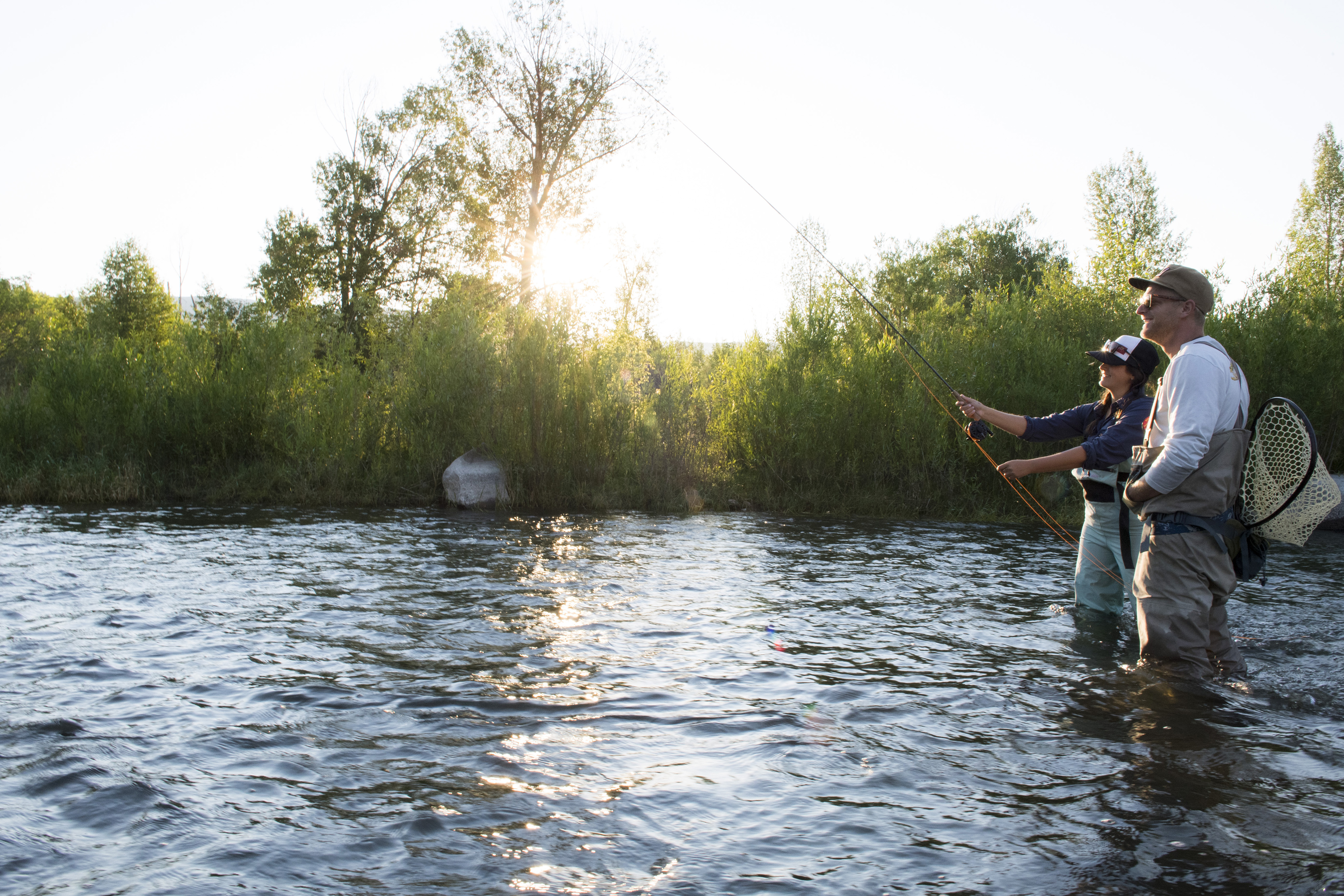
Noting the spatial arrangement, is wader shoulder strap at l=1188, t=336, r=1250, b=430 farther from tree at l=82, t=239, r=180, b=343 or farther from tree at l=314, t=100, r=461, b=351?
tree at l=82, t=239, r=180, b=343

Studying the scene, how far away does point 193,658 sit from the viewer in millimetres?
6211

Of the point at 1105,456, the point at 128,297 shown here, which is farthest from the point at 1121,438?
the point at 128,297

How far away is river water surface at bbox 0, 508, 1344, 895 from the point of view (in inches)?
135

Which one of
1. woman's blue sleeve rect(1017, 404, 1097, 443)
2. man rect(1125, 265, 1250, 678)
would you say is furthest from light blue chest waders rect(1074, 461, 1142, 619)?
man rect(1125, 265, 1250, 678)

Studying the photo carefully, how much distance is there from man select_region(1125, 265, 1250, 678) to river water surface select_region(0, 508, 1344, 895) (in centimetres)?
50

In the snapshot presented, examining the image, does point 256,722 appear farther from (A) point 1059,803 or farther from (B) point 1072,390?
(B) point 1072,390

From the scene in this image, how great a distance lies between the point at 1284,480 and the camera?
16.4 feet

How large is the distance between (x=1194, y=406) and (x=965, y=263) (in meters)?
53.0

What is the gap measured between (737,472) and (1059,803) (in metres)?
14.1

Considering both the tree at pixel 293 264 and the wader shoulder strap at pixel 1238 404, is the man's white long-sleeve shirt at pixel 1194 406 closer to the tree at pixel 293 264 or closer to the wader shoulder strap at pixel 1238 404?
the wader shoulder strap at pixel 1238 404

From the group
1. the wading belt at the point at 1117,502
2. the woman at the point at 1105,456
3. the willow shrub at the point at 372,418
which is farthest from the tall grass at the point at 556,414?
the wading belt at the point at 1117,502

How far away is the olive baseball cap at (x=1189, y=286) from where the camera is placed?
15.9 feet

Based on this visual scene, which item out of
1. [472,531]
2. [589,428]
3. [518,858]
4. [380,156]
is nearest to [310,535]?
[472,531]

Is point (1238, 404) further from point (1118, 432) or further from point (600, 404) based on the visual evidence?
point (600, 404)
